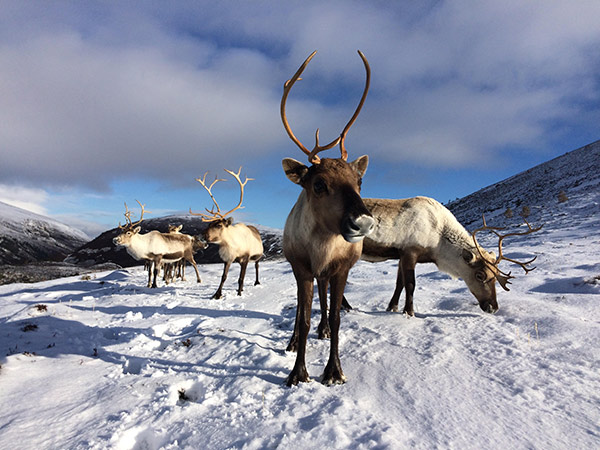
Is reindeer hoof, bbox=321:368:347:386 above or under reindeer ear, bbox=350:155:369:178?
under

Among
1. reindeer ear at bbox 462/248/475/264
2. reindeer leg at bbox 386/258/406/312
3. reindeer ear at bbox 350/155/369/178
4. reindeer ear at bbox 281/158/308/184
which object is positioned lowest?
reindeer leg at bbox 386/258/406/312

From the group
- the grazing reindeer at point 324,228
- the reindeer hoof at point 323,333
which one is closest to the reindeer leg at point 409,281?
the reindeer hoof at point 323,333

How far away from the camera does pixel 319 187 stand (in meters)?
3.03

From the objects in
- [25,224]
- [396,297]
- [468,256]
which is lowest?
[396,297]

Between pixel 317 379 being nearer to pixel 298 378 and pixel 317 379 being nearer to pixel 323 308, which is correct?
pixel 298 378

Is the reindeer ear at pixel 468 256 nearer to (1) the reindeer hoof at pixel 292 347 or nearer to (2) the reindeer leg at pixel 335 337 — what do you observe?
(2) the reindeer leg at pixel 335 337

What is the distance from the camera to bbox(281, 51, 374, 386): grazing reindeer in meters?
2.90

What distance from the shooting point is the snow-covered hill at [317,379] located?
222cm

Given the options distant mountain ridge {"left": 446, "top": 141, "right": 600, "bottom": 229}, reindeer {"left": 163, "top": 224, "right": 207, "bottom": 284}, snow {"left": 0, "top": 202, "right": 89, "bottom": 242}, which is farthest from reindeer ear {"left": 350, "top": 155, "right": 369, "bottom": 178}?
snow {"left": 0, "top": 202, "right": 89, "bottom": 242}

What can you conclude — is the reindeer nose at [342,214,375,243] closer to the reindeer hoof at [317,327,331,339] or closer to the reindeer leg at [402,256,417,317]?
the reindeer hoof at [317,327,331,339]

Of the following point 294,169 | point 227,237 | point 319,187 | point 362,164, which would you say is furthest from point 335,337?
point 227,237

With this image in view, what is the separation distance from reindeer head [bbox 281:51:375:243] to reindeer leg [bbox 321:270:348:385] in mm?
679

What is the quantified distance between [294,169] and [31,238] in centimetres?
7310

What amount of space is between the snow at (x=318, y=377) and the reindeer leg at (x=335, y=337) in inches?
5.1
